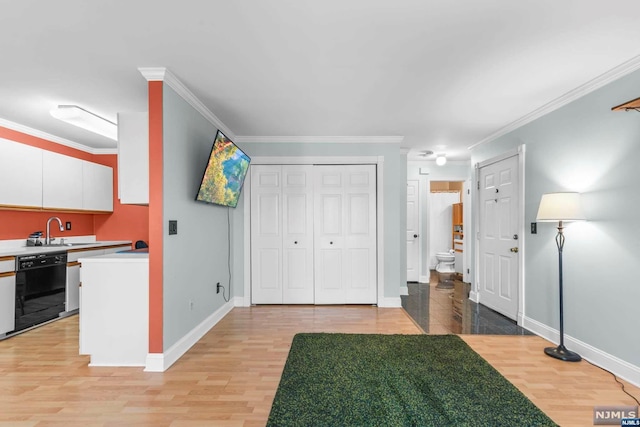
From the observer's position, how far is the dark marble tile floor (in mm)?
3477

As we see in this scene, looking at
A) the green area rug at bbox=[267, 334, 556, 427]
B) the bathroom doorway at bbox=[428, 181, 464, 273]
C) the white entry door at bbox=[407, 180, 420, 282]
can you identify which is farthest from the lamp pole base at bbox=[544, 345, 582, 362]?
the bathroom doorway at bbox=[428, 181, 464, 273]

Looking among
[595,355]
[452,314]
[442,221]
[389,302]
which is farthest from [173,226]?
[442,221]

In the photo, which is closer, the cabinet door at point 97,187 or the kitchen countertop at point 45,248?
the kitchen countertop at point 45,248

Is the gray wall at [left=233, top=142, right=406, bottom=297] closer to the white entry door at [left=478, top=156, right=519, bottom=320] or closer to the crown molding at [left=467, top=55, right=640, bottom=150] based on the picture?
the white entry door at [left=478, top=156, right=519, bottom=320]

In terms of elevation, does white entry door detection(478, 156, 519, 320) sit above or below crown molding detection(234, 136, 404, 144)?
below

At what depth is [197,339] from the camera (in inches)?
125

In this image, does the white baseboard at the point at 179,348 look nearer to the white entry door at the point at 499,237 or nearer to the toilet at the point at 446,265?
the white entry door at the point at 499,237

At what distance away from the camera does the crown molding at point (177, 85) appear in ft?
8.20

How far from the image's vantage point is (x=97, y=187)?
4.66 metres

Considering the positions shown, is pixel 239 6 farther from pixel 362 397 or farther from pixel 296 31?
pixel 362 397

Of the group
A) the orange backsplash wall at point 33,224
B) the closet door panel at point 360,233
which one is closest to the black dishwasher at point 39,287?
the orange backsplash wall at point 33,224

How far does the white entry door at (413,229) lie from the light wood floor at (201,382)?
2.68m

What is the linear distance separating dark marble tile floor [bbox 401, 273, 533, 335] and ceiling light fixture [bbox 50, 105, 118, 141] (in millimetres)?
4626

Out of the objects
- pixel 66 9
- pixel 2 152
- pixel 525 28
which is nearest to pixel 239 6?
pixel 66 9
